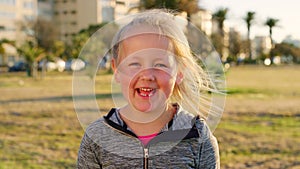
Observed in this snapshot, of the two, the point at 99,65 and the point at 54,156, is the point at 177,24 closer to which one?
the point at 99,65

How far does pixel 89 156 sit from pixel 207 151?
432 millimetres

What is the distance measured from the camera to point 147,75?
4.58 ft

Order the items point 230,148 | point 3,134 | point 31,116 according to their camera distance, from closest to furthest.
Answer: point 230,148
point 3,134
point 31,116

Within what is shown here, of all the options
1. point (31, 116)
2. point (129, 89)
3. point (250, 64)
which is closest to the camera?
point (129, 89)

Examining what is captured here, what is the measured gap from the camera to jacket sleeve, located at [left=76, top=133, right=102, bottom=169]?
1528mm

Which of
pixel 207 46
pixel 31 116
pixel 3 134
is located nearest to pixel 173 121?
pixel 207 46

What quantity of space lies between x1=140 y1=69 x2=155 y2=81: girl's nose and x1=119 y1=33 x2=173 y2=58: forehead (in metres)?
0.09

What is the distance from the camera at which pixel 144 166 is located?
149 centimetres

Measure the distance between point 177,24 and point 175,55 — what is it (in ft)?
0.43

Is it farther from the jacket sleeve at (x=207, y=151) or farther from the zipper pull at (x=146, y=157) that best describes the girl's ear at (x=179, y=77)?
the zipper pull at (x=146, y=157)

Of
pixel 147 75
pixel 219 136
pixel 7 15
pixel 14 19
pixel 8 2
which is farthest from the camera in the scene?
pixel 8 2

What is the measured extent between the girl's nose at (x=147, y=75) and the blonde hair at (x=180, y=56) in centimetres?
16

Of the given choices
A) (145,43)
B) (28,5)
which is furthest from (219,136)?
(28,5)

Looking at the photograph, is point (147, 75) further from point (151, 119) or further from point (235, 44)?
point (235, 44)
